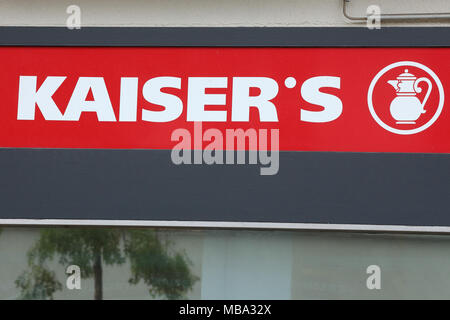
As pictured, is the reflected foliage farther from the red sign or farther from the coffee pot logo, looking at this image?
the coffee pot logo

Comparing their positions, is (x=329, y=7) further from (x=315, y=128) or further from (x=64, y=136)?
(x=64, y=136)

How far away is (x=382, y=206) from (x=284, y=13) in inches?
63.9

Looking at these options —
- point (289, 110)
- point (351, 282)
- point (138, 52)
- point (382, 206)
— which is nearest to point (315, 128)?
point (289, 110)

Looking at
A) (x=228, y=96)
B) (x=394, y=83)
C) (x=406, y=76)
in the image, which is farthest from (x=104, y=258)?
(x=406, y=76)

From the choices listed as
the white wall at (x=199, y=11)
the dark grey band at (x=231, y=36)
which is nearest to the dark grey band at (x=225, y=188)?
the dark grey band at (x=231, y=36)

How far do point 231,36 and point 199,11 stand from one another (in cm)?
32

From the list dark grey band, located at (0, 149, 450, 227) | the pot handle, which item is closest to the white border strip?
dark grey band, located at (0, 149, 450, 227)

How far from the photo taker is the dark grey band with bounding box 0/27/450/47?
468cm

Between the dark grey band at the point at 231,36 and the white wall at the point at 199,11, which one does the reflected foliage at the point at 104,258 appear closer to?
the dark grey band at the point at 231,36

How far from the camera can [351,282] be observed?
454 centimetres

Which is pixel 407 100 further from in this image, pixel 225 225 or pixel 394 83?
pixel 225 225

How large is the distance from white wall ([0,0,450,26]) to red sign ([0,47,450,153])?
0.73ft

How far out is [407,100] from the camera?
467cm

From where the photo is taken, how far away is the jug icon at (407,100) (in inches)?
183
